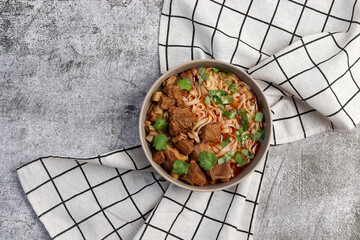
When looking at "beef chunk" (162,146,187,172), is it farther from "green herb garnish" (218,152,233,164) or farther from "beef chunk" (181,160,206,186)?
"green herb garnish" (218,152,233,164)

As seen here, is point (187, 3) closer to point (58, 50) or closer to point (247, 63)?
point (247, 63)

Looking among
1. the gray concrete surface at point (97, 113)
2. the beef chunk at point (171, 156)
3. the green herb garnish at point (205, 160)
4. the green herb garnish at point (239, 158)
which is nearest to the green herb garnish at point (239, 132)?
the green herb garnish at point (239, 158)

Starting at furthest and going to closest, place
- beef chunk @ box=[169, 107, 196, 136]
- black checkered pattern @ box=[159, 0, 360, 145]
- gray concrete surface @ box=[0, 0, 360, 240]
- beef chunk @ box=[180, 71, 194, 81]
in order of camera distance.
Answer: gray concrete surface @ box=[0, 0, 360, 240] → black checkered pattern @ box=[159, 0, 360, 145] → beef chunk @ box=[180, 71, 194, 81] → beef chunk @ box=[169, 107, 196, 136]

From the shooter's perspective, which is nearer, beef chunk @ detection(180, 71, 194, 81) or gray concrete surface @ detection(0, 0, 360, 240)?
beef chunk @ detection(180, 71, 194, 81)

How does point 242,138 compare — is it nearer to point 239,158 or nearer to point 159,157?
point 239,158

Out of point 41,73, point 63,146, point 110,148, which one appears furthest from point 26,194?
point 41,73

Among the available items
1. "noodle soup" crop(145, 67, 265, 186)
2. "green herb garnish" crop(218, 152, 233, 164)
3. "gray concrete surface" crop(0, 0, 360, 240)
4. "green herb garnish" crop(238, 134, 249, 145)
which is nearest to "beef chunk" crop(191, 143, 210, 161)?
"noodle soup" crop(145, 67, 265, 186)
